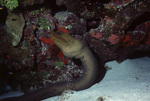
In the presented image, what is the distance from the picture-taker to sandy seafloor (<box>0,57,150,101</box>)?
2893 mm

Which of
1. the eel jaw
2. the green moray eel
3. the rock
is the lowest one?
the green moray eel

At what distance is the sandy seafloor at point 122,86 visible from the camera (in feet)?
9.49

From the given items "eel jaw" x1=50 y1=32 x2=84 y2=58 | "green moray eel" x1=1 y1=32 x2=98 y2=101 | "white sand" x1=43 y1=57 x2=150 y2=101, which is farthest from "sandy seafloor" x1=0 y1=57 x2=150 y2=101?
"eel jaw" x1=50 y1=32 x2=84 y2=58

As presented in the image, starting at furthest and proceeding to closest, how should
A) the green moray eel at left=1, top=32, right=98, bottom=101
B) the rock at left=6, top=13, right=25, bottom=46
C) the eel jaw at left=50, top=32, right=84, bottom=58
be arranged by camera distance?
the rock at left=6, top=13, right=25, bottom=46, the green moray eel at left=1, top=32, right=98, bottom=101, the eel jaw at left=50, top=32, right=84, bottom=58

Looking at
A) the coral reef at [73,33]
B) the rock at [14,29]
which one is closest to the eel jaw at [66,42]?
the coral reef at [73,33]

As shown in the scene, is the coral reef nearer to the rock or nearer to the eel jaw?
the rock

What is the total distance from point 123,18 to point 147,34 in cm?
118

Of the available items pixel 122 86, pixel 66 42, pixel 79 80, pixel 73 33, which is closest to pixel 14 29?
pixel 66 42

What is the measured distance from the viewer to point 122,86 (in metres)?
3.49

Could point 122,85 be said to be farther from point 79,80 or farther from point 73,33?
point 73,33

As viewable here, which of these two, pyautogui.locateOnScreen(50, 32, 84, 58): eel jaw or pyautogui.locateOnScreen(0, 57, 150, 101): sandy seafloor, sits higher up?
pyautogui.locateOnScreen(50, 32, 84, 58): eel jaw

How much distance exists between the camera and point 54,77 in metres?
4.89

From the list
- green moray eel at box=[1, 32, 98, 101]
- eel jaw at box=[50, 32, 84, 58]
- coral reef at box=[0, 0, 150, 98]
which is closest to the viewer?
eel jaw at box=[50, 32, 84, 58]

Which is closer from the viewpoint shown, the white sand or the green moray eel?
the white sand
